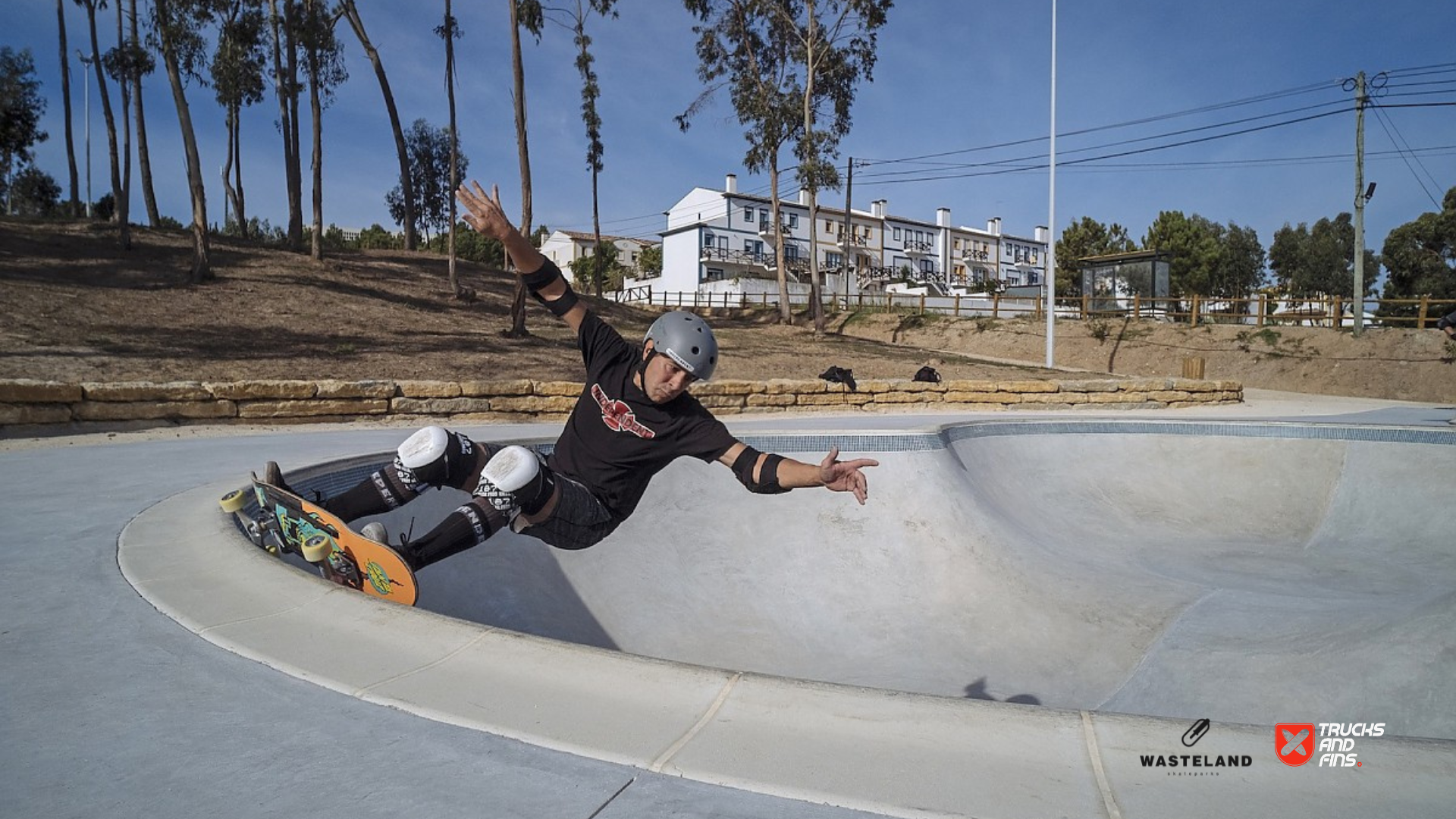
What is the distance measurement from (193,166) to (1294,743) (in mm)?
23837

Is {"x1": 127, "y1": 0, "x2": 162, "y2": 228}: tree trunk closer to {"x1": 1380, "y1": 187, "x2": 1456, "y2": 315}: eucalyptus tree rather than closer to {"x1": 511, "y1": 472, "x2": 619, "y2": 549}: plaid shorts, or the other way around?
{"x1": 511, "y1": 472, "x2": 619, "y2": 549}: plaid shorts

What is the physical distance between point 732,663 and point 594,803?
3.29 m

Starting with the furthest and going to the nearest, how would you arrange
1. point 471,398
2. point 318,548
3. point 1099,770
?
1. point 471,398
2. point 318,548
3. point 1099,770

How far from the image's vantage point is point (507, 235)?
3.67 m

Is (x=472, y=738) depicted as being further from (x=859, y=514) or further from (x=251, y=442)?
(x=251, y=442)

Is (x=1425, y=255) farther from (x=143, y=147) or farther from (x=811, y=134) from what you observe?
(x=143, y=147)

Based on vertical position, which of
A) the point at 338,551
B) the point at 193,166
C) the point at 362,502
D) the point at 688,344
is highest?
the point at 193,166

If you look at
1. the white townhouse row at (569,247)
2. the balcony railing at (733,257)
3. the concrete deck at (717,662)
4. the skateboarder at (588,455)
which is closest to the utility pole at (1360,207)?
the concrete deck at (717,662)

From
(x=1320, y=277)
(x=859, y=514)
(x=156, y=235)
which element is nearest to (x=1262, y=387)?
(x=859, y=514)

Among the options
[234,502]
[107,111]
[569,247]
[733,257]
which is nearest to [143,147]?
[107,111]

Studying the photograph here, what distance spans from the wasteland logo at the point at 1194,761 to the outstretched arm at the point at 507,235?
112 inches

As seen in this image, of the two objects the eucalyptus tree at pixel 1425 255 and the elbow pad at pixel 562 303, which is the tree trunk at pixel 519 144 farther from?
the eucalyptus tree at pixel 1425 255

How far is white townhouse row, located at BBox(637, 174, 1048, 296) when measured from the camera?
70125 mm

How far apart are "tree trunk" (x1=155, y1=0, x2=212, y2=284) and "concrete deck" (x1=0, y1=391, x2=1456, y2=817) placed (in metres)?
14.2
